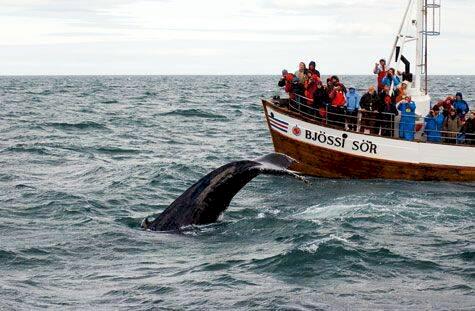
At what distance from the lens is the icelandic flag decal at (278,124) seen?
90.2ft

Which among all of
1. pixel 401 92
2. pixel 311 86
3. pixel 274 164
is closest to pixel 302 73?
pixel 311 86

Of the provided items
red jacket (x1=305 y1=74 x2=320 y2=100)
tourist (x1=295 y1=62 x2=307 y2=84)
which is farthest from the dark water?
tourist (x1=295 y1=62 x2=307 y2=84)

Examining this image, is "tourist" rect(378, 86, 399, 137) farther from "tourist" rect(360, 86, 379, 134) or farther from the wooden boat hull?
the wooden boat hull

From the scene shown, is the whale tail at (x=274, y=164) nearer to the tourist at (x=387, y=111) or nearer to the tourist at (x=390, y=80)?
the tourist at (x=387, y=111)

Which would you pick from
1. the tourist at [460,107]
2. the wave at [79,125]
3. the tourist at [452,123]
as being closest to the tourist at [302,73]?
the tourist at [452,123]

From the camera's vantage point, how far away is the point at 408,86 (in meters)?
28.3

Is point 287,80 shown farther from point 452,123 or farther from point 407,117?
point 452,123

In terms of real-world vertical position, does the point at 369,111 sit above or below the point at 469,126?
above

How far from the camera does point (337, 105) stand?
1025 inches

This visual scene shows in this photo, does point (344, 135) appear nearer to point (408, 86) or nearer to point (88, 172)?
point (408, 86)

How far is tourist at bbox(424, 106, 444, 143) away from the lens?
2602 cm

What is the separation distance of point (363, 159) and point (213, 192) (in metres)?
11.5

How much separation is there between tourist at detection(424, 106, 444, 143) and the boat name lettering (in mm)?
1884

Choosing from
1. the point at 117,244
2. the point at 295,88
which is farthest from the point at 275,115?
the point at 117,244
